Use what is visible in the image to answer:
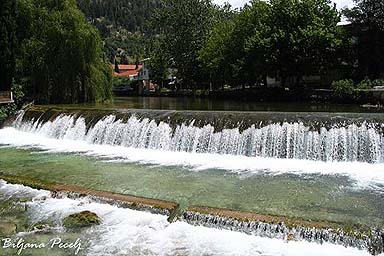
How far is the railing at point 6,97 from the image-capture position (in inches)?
903

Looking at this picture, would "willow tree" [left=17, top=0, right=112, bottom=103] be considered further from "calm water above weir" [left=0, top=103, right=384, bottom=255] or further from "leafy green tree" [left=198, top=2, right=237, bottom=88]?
"leafy green tree" [left=198, top=2, right=237, bottom=88]

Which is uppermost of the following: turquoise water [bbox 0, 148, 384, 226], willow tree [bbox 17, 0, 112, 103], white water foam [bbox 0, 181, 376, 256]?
willow tree [bbox 17, 0, 112, 103]

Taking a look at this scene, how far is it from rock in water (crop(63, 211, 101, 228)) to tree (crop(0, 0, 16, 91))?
55.4 ft

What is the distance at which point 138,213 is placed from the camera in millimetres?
9344

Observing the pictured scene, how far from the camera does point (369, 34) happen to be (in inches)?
1232

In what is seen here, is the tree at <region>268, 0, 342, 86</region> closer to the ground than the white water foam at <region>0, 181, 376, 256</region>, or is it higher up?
higher up

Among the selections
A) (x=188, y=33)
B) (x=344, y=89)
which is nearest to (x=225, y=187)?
(x=344, y=89)

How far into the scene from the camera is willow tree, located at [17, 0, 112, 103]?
83.4ft

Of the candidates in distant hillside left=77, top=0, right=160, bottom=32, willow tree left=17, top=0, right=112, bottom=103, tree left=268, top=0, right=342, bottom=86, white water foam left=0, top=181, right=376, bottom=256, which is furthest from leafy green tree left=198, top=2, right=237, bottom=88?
distant hillside left=77, top=0, right=160, bottom=32

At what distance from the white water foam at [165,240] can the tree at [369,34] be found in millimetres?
26552

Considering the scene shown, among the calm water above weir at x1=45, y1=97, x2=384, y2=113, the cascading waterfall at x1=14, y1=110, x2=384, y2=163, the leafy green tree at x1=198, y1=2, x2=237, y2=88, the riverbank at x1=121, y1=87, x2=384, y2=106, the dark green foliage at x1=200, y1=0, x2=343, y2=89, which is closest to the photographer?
the cascading waterfall at x1=14, y1=110, x2=384, y2=163

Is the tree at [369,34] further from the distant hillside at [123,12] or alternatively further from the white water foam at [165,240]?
the distant hillside at [123,12]

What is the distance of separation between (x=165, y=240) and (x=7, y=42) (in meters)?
18.8

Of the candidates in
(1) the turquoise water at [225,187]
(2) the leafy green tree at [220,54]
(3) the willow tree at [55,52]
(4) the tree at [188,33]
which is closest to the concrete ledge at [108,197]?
(1) the turquoise water at [225,187]
